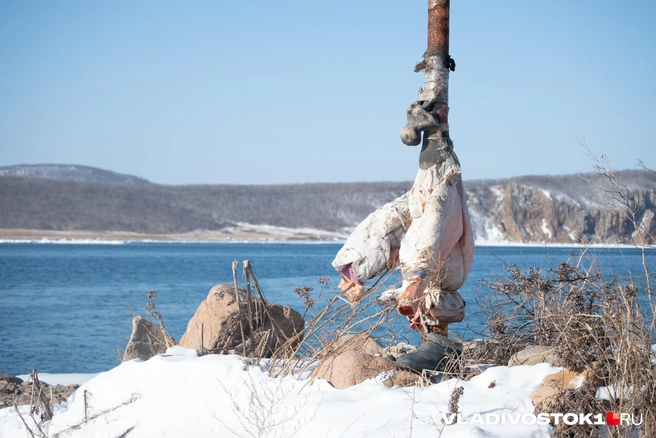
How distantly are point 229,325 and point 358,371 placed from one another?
6.47ft

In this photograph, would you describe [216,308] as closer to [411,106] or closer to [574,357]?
[411,106]

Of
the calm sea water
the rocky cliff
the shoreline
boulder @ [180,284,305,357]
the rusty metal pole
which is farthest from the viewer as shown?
the shoreline

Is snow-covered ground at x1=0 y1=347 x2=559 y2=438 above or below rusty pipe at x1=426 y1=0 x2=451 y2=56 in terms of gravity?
below

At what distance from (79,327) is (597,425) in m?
19.8

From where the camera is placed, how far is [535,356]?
18.5ft

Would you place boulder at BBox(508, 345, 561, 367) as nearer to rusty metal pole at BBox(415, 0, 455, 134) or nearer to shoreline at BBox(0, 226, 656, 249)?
rusty metal pole at BBox(415, 0, 455, 134)

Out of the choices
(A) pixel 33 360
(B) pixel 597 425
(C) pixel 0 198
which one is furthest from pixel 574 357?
(C) pixel 0 198

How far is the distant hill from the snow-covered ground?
90943 millimetres

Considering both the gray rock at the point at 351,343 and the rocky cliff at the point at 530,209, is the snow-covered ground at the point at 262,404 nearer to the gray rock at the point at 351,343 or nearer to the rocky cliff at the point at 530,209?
the gray rock at the point at 351,343

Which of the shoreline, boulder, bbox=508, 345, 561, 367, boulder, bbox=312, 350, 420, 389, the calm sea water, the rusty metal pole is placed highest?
the rusty metal pole

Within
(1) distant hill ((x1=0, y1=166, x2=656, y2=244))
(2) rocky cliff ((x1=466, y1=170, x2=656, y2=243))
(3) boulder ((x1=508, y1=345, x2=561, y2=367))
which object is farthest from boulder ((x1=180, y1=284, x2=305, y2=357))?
(2) rocky cliff ((x1=466, y1=170, x2=656, y2=243))

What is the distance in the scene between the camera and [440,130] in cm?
600

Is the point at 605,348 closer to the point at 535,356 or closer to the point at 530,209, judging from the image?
the point at 535,356

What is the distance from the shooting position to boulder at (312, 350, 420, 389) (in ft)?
18.1
